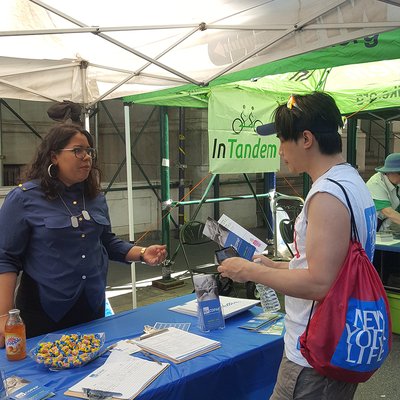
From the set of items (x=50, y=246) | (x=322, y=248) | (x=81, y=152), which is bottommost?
(x=50, y=246)

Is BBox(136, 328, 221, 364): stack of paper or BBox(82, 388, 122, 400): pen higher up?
BBox(82, 388, 122, 400): pen

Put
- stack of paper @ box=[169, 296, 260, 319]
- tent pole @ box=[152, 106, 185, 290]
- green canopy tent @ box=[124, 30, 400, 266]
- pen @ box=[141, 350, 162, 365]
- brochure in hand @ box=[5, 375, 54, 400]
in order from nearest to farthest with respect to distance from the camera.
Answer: brochure in hand @ box=[5, 375, 54, 400], pen @ box=[141, 350, 162, 365], stack of paper @ box=[169, 296, 260, 319], green canopy tent @ box=[124, 30, 400, 266], tent pole @ box=[152, 106, 185, 290]

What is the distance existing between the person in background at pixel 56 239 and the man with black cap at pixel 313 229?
925 mm

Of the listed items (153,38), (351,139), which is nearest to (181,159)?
(351,139)

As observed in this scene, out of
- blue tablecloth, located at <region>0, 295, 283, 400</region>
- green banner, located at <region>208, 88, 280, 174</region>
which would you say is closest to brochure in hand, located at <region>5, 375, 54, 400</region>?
blue tablecloth, located at <region>0, 295, 283, 400</region>

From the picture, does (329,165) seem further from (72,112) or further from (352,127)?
(352,127)

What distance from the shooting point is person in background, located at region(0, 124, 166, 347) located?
2104mm

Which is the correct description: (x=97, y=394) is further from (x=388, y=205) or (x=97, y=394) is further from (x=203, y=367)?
(x=388, y=205)

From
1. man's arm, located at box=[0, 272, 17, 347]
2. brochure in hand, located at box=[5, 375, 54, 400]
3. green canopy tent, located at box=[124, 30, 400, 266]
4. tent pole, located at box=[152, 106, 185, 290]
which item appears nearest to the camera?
brochure in hand, located at box=[5, 375, 54, 400]

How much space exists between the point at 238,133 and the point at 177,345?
4195 mm

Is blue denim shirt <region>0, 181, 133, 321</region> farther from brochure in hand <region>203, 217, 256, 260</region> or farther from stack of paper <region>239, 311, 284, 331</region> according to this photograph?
stack of paper <region>239, 311, 284, 331</region>

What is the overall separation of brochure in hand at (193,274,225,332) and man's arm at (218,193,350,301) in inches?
29.4

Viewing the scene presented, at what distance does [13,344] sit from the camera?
1.82 meters

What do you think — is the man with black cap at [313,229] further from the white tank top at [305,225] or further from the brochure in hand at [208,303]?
the brochure in hand at [208,303]
